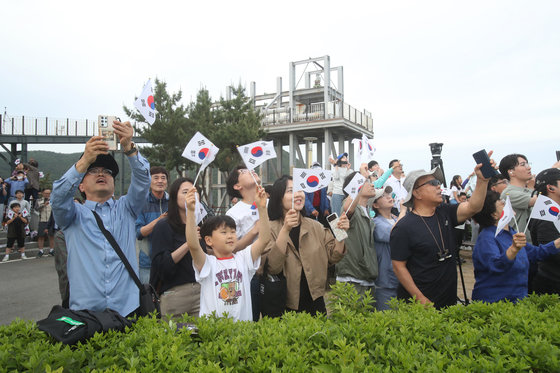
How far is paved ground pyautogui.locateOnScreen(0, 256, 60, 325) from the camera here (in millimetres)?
6305

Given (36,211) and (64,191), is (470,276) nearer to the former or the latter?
(64,191)

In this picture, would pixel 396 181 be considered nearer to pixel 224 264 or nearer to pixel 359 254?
pixel 359 254

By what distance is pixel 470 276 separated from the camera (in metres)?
8.86

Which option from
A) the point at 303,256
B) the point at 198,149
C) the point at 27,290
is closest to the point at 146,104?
the point at 198,149

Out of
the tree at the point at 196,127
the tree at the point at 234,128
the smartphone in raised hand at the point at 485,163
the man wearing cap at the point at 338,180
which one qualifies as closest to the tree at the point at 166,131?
the tree at the point at 196,127

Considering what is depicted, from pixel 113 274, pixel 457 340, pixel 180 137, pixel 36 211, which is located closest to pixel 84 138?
pixel 180 137

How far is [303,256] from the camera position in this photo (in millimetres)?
3580

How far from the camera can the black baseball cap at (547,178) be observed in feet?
13.3

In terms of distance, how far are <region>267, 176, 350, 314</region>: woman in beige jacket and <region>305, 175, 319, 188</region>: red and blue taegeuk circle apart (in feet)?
0.51

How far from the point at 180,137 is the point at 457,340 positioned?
19.0 metres

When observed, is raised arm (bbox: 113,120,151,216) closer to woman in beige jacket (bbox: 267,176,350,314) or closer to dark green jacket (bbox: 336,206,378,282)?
woman in beige jacket (bbox: 267,176,350,314)

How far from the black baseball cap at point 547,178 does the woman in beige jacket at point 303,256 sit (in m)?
2.28

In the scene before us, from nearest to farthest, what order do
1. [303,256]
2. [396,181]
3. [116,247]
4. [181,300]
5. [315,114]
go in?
[116,247], [181,300], [303,256], [396,181], [315,114]

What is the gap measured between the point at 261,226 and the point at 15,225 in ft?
33.6
